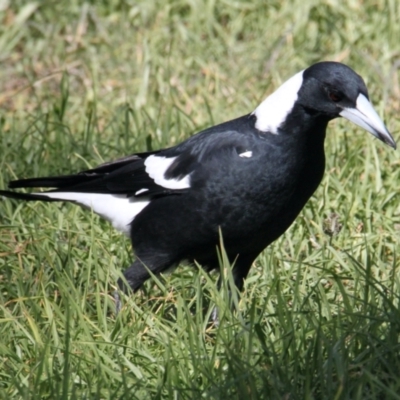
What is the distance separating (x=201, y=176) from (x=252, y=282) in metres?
0.40

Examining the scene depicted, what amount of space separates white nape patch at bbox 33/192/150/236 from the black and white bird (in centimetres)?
4

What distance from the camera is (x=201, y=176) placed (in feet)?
9.57

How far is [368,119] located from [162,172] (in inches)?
27.4

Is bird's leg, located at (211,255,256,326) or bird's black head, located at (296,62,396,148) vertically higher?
bird's black head, located at (296,62,396,148)

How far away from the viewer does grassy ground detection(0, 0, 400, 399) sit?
2.29 m

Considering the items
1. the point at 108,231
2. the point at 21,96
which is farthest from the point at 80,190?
the point at 21,96

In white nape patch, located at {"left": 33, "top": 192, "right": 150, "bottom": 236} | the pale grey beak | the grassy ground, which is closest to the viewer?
the grassy ground

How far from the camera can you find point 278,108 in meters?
2.94

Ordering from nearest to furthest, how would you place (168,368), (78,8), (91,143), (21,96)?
1. (168,368)
2. (91,143)
3. (21,96)
4. (78,8)

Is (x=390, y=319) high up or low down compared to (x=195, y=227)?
down

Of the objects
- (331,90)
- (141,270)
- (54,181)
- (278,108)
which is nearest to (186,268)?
(141,270)

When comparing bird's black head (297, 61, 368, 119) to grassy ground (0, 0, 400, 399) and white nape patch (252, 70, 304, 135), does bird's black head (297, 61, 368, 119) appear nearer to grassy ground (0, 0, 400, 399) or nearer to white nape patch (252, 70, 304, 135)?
white nape patch (252, 70, 304, 135)

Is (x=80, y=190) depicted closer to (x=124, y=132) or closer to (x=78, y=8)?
(x=124, y=132)

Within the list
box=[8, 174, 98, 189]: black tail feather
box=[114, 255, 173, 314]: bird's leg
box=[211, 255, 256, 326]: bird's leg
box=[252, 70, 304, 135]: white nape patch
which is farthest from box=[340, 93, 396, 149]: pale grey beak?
box=[8, 174, 98, 189]: black tail feather
